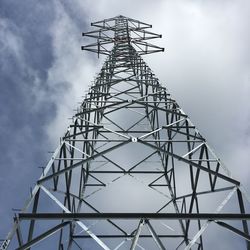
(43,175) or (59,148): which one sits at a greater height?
(59,148)

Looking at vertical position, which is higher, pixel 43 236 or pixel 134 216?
pixel 134 216

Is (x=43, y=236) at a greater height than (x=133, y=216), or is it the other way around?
(x=133, y=216)

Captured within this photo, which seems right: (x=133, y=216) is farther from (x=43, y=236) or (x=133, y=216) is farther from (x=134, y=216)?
(x=43, y=236)

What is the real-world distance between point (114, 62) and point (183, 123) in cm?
733

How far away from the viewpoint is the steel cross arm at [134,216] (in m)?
7.97

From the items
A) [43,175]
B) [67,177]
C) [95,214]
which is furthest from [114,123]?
[95,214]

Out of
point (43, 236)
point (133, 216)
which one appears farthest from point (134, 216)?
point (43, 236)

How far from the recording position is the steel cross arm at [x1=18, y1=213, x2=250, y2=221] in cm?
797

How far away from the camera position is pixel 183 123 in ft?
43.8

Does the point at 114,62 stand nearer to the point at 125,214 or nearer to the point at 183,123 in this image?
the point at 183,123

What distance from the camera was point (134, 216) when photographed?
26.6 feet

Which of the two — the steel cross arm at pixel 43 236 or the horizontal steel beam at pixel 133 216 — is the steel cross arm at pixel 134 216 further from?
the steel cross arm at pixel 43 236

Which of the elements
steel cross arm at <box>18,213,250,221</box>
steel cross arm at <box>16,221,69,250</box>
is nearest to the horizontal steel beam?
steel cross arm at <box>18,213,250,221</box>

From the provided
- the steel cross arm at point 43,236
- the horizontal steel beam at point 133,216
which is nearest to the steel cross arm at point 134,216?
the horizontal steel beam at point 133,216
